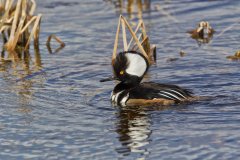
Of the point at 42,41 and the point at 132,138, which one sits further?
the point at 42,41

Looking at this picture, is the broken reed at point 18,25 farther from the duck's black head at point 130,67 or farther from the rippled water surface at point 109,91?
the duck's black head at point 130,67

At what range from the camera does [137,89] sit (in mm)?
10969

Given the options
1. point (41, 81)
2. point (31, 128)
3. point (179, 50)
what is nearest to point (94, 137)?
point (31, 128)

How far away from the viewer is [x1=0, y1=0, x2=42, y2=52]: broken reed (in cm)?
1392

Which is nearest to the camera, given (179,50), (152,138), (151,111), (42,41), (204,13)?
(152,138)

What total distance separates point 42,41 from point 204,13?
386 centimetres

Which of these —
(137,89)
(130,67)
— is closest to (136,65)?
(130,67)

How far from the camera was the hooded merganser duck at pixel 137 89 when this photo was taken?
10.8 meters

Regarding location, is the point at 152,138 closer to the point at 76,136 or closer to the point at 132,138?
the point at 132,138

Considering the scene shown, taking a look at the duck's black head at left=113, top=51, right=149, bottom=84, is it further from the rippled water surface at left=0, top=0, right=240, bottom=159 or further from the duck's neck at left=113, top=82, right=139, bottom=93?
the rippled water surface at left=0, top=0, right=240, bottom=159

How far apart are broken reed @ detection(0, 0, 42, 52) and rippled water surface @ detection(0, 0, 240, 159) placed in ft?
1.25

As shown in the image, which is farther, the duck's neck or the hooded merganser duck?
the duck's neck

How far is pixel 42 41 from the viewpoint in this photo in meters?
15.0

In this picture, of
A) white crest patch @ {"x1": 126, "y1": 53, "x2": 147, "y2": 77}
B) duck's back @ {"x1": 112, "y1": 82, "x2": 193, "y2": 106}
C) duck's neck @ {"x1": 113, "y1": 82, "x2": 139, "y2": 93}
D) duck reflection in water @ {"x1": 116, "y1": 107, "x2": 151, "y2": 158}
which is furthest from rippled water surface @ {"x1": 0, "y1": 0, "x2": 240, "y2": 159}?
white crest patch @ {"x1": 126, "y1": 53, "x2": 147, "y2": 77}
